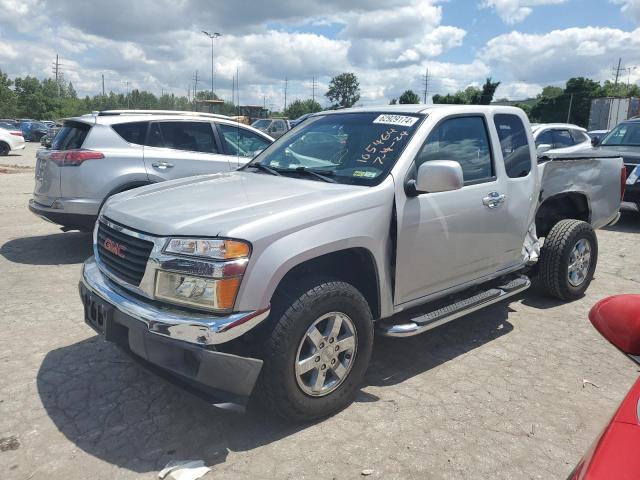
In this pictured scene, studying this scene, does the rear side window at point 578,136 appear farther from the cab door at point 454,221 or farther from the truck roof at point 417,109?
the cab door at point 454,221

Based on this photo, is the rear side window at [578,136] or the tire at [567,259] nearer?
the tire at [567,259]

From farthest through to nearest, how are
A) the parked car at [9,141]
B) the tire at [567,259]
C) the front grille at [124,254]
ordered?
the parked car at [9,141] → the tire at [567,259] → the front grille at [124,254]

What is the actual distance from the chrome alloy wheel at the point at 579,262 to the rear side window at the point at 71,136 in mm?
5792

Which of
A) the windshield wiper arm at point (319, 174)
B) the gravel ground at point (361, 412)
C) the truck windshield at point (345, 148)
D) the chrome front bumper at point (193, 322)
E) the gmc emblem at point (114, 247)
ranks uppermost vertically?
the truck windshield at point (345, 148)

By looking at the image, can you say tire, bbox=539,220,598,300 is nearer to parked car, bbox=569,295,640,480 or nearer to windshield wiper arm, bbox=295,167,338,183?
windshield wiper arm, bbox=295,167,338,183

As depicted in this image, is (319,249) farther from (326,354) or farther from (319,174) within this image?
(319,174)

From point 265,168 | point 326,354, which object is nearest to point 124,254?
point 326,354

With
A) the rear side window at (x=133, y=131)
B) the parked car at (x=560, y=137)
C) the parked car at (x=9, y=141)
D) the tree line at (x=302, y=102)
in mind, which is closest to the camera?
the rear side window at (x=133, y=131)

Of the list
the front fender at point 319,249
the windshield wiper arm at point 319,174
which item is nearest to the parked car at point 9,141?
the windshield wiper arm at point 319,174

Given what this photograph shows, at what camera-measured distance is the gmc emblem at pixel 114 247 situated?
3.01m

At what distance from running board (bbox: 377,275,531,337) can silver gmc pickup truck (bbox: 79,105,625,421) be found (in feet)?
0.05

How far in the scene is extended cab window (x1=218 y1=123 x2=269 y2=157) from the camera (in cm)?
733

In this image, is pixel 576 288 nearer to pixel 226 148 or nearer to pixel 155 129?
pixel 226 148

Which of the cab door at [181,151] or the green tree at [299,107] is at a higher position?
the green tree at [299,107]
